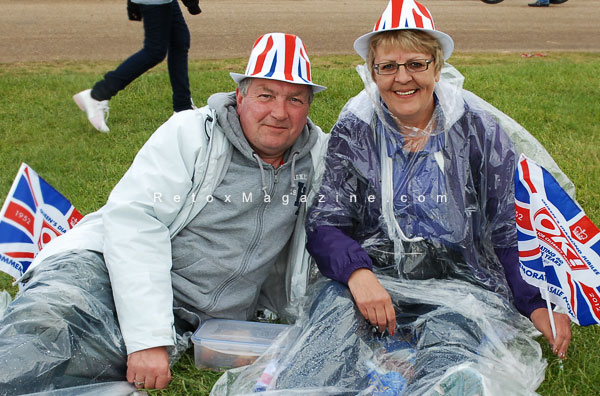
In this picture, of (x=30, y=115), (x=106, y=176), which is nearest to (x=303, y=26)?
(x=30, y=115)

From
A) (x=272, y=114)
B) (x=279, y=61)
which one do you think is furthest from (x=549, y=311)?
(x=279, y=61)

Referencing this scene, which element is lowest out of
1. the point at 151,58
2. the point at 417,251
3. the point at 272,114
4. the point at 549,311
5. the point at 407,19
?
the point at 549,311

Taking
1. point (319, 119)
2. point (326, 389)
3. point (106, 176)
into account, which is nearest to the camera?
point (326, 389)

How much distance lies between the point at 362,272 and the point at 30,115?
4000 millimetres

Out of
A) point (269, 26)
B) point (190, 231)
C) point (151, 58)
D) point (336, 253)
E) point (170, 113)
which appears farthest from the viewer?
point (269, 26)

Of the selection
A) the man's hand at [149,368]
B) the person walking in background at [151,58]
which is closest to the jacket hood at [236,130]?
the man's hand at [149,368]

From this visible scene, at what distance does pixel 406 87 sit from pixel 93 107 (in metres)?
3.29

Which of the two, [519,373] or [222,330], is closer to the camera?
[519,373]

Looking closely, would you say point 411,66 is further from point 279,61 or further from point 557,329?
point 557,329

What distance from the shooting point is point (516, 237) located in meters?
2.41

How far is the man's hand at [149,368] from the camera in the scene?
2178 millimetres

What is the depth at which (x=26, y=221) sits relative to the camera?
8.89 feet

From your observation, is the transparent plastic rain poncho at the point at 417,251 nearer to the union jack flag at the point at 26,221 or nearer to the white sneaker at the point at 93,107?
the union jack flag at the point at 26,221

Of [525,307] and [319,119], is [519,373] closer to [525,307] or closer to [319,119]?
[525,307]
